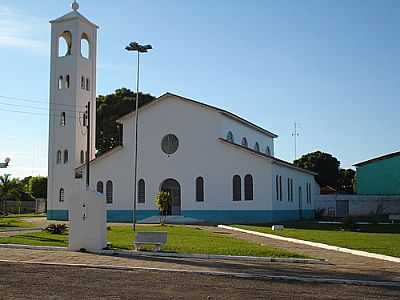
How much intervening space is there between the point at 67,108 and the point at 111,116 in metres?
18.1

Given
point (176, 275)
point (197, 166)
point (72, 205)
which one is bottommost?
point (176, 275)

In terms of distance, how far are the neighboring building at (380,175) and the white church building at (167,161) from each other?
9.33 metres

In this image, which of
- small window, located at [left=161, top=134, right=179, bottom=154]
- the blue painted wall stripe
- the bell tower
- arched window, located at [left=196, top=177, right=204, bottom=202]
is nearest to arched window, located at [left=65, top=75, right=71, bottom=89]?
the bell tower

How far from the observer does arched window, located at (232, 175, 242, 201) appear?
42.5m

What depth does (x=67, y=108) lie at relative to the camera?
160 feet

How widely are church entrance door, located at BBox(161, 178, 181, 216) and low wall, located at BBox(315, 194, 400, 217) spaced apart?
1777 centimetres

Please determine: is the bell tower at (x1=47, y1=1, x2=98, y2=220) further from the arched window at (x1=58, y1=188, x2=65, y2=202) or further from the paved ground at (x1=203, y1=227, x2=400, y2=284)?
the paved ground at (x1=203, y1=227, x2=400, y2=284)

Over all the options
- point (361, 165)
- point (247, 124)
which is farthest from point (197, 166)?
point (361, 165)

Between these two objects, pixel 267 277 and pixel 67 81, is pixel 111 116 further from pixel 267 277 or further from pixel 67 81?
pixel 267 277

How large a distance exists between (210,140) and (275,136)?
17998 millimetres

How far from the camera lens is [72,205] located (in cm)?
2019

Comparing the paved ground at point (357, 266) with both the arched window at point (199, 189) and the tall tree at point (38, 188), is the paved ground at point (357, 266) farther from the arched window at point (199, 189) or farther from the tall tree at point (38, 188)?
the tall tree at point (38, 188)

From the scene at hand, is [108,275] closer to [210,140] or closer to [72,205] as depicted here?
[72,205]

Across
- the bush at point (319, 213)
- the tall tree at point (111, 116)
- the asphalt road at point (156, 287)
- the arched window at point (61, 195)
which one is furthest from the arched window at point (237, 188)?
the asphalt road at point (156, 287)
